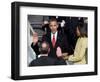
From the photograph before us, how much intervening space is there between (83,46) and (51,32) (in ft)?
0.58

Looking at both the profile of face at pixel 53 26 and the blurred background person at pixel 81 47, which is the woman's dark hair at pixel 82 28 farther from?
the profile of face at pixel 53 26

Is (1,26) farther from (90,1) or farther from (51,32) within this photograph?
(90,1)

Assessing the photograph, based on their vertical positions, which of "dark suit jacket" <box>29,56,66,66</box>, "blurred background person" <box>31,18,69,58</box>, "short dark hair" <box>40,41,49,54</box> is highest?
"blurred background person" <box>31,18,69,58</box>

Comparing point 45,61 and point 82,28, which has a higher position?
point 82,28

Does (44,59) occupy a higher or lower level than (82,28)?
lower

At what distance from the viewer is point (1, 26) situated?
1.13 m

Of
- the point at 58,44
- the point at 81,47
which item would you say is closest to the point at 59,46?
the point at 58,44

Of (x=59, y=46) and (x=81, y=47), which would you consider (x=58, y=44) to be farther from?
(x=81, y=47)

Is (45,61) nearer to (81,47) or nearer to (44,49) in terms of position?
(44,49)

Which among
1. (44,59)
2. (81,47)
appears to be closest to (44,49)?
(44,59)

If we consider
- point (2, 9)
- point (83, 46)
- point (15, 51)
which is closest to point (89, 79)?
point (83, 46)

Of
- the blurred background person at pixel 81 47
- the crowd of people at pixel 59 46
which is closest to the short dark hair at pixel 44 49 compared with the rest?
the crowd of people at pixel 59 46

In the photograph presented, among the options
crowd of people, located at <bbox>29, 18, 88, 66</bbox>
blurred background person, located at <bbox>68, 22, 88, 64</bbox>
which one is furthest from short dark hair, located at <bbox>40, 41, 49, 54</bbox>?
blurred background person, located at <bbox>68, 22, 88, 64</bbox>

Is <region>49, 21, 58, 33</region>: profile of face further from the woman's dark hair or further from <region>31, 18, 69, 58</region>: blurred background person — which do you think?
the woman's dark hair
